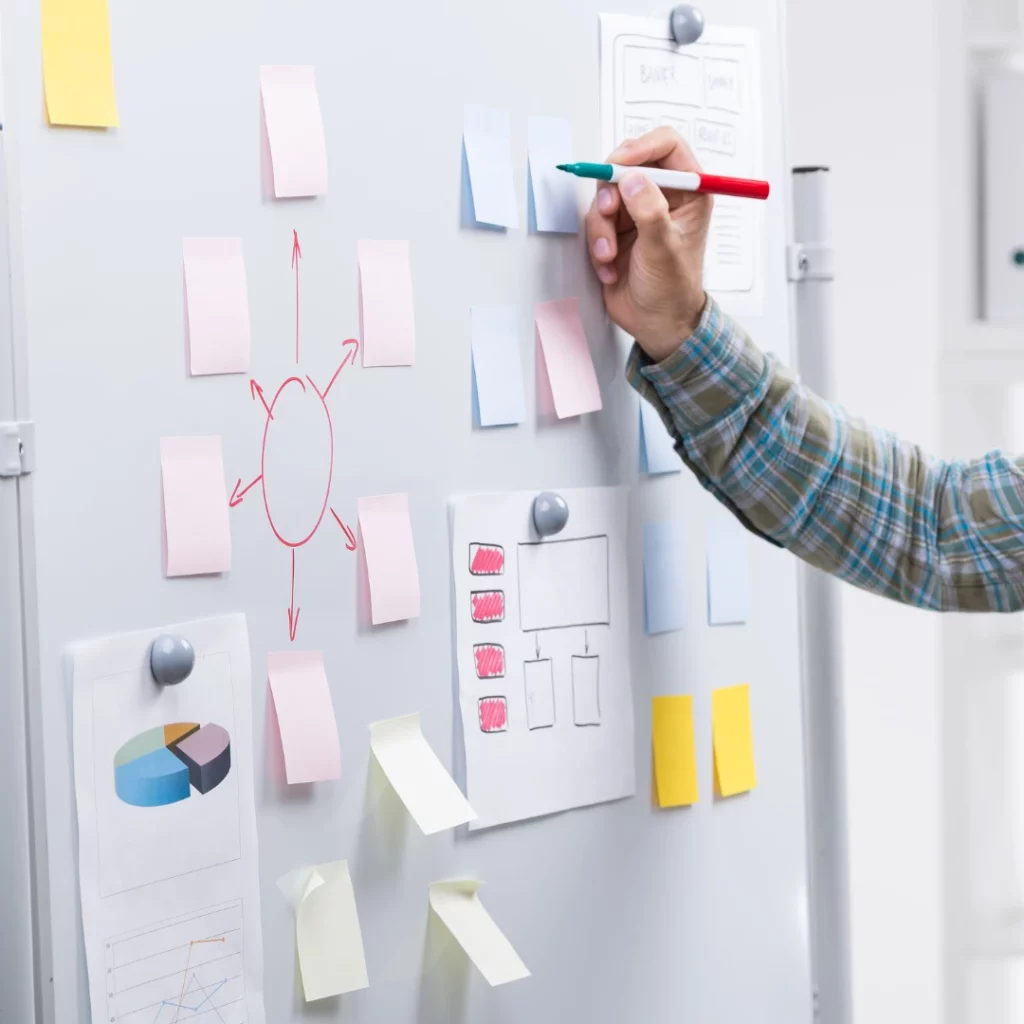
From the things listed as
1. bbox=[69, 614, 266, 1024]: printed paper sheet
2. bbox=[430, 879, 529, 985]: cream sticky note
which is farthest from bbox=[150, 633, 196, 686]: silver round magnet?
bbox=[430, 879, 529, 985]: cream sticky note

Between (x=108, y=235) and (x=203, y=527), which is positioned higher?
(x=108, y=235)

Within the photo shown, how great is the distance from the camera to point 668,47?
833mm

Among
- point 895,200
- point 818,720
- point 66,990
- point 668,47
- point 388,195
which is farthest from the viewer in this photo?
point 895,200

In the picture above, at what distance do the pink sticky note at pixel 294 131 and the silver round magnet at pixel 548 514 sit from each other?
0.77 ft

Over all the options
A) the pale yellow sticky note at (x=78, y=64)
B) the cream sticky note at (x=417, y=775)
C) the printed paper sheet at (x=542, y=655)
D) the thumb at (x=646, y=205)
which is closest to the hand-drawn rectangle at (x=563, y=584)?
the printed paper sheet at (x=542, y=655)

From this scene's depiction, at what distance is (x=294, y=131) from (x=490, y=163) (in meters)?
0.14

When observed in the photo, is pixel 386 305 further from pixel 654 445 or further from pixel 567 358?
pixel 654 445

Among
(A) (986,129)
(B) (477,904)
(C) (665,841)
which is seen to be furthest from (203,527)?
(A) (986,129)

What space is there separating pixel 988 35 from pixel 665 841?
130 cm

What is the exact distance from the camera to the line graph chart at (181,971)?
60 cm

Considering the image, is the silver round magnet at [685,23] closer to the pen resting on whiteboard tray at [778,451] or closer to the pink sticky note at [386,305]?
the pen resting on whiteboard tray at [778,451]

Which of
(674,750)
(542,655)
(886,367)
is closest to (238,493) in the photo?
(542,655)

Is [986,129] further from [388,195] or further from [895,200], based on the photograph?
[388,195]

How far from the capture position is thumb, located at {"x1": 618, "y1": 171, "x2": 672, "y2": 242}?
2.43 feet
